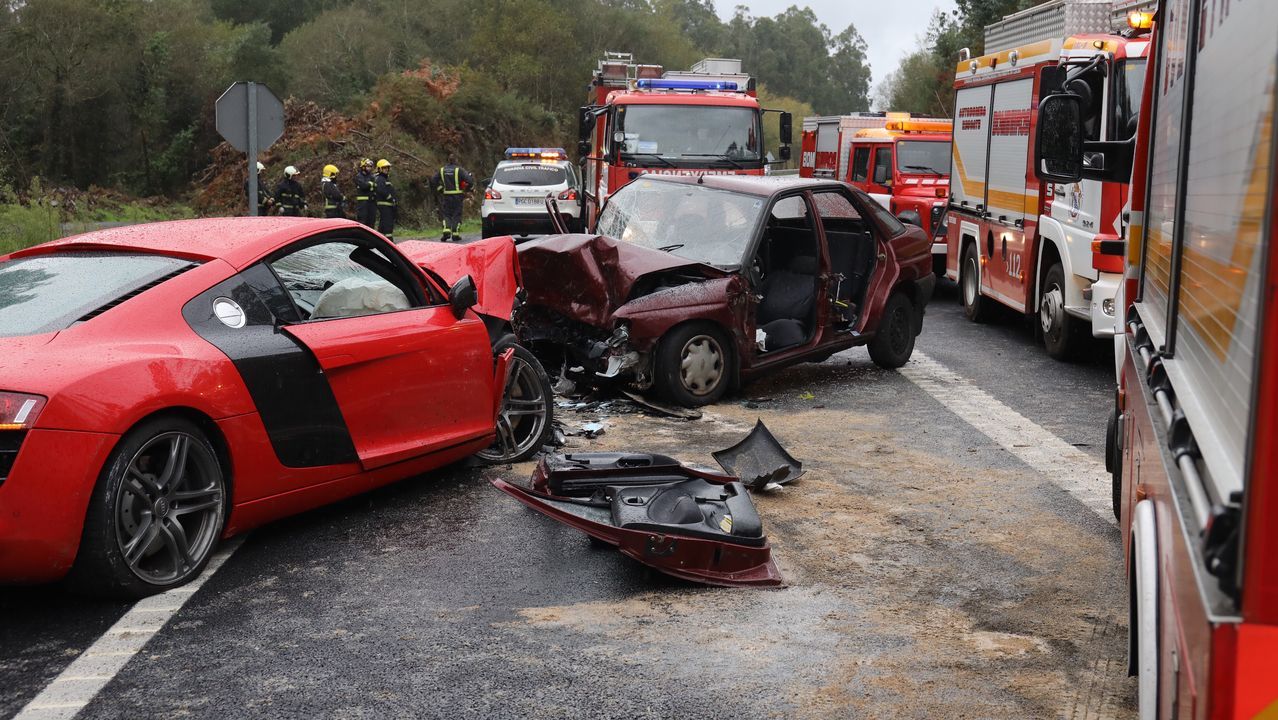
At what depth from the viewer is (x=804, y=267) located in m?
10.6

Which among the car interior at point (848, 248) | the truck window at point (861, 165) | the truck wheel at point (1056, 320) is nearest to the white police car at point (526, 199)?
the truck window at point (861, 165)

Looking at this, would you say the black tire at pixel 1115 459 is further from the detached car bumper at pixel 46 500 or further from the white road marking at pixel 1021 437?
the detached car bumper at pixel 46 500

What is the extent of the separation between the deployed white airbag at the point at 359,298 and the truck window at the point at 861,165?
51.7 feet

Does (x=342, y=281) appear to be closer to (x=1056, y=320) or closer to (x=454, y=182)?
(x=1056, y=320)

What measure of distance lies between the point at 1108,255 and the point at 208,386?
7.55m

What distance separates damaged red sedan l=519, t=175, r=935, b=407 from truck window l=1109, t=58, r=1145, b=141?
1915 mm

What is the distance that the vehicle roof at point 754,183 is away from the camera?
10.3 metres

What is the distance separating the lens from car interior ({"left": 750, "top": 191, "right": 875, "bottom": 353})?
1041 centimetres

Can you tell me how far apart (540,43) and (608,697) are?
58885mm

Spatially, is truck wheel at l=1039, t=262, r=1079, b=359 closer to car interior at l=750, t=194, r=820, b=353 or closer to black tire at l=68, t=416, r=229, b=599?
car interior at l=750, t=194, r=820, b=353

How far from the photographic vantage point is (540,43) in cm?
6069

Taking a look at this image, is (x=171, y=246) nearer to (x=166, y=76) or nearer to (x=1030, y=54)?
(x=1030, y=54)

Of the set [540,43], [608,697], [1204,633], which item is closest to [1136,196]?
[608,697]

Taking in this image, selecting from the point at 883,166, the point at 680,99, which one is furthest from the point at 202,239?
the point at 883,166
